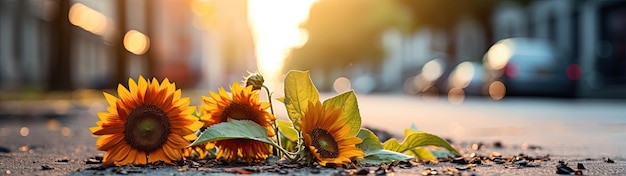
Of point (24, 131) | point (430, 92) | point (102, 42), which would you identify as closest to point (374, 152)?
point (24, 131)

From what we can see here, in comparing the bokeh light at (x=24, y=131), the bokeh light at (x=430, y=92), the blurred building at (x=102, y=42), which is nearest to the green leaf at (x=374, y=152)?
the blurred building at (x=102, y=42)

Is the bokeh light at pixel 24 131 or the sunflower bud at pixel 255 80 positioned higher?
the sunflower bud at pixel 255 80

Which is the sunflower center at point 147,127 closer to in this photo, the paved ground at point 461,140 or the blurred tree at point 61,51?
the paved ground at point 461,140

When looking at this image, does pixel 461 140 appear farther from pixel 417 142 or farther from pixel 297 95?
pixel 297 95

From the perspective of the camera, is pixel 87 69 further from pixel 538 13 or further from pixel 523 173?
pixel 523 173

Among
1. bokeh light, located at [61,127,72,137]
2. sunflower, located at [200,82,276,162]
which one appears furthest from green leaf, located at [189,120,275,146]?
bokeh light, located at [61,127,72,137]

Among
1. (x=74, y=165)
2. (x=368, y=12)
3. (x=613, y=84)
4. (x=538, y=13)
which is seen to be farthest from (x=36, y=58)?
(x=74, y=165)

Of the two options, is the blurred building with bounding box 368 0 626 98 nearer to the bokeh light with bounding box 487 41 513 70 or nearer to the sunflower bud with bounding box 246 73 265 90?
the bokeh light with bounding box 487 41 513 70
